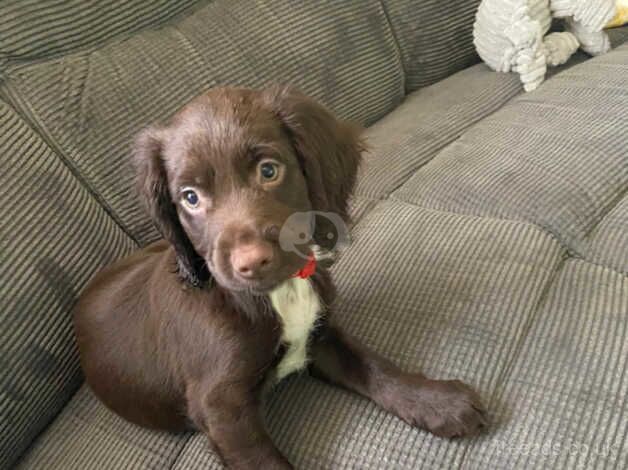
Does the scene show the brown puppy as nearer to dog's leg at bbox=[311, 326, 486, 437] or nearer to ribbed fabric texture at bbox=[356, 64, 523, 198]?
dog's leg at bbox=[311, 326, 486, 437]

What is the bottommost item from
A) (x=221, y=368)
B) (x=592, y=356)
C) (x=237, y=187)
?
(x=592, y=356)

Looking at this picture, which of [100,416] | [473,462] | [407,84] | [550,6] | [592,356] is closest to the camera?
[473,462]

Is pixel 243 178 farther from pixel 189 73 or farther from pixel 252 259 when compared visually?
pixel 189 73

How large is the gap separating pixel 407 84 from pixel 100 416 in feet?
5.93

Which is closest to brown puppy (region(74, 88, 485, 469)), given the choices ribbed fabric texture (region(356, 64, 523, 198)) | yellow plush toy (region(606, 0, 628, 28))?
ribbed fabric texture (region(356, 64, 523, 198))

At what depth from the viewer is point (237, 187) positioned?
1.12 meters

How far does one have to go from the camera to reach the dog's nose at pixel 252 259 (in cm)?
103

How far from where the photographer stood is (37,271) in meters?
1.55

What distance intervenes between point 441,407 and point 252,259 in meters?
0.48

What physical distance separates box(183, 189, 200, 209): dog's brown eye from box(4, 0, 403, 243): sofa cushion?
0.64 metres

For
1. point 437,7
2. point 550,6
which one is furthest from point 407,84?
point 550,6

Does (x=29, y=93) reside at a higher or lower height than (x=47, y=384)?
higher

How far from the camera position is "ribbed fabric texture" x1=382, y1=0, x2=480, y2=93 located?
2.46m

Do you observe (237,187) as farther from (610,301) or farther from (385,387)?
(610,301)
